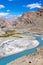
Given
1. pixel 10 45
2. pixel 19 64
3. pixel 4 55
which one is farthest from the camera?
pixel 10 45

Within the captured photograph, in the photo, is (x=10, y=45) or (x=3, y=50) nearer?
(x=3, y=50)

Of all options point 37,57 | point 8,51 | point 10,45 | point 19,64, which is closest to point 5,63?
point 19,64

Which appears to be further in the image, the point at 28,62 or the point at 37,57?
the point at 37,57

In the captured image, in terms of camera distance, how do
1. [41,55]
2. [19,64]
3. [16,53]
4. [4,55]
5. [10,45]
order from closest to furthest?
[19,64]
[41,55]
[4,55]
[16,53]
[10,45]

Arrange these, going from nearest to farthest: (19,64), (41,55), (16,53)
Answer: (19,64) < (41,55) < (16,53)

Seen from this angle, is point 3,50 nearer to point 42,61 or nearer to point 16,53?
point 16,53

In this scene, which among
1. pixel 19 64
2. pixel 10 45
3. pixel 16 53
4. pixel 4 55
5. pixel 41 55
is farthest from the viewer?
pixel 10 45

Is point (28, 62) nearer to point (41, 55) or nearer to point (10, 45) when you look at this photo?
point (41, 55)

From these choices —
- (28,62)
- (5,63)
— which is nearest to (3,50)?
(5,63)
